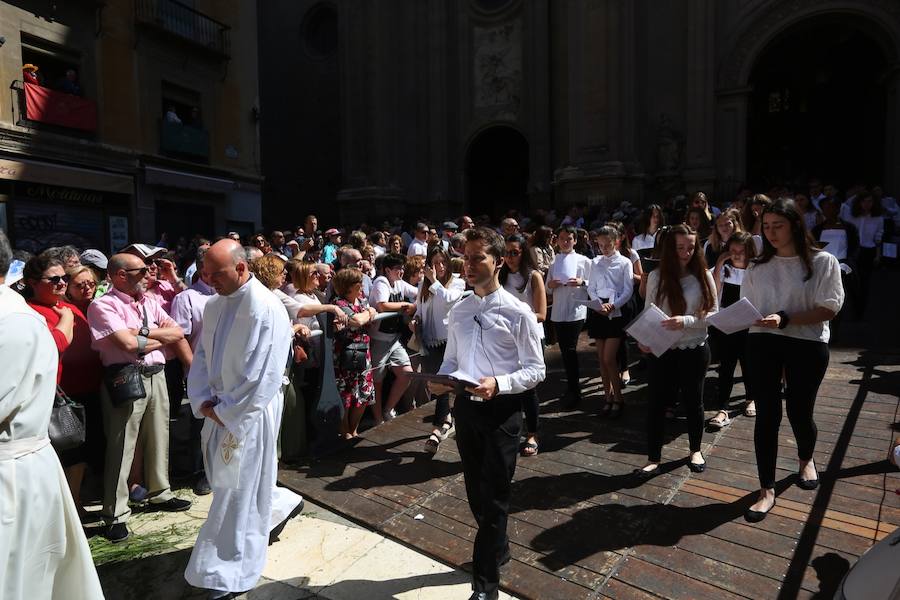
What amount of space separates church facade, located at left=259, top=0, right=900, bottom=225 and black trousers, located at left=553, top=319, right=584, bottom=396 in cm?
1154

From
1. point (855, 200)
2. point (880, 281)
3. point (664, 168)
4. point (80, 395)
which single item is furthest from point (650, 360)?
point (664, 168)

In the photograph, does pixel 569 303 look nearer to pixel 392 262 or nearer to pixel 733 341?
pixel 733 341

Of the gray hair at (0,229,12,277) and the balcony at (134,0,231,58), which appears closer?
the gray hair at (0,229,12,277)

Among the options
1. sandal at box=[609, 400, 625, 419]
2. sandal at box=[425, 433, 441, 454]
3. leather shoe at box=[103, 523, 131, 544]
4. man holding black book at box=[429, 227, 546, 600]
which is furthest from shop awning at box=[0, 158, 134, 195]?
man holding black book at box=[429, 227, 546, 600]

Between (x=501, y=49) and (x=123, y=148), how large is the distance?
12.5 m

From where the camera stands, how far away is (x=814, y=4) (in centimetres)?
1623

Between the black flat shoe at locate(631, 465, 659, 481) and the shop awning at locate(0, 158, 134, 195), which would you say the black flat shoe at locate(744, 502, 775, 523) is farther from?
the shop awning at locate(0, 158, 134, 195)

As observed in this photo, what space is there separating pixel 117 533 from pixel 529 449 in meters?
3.18

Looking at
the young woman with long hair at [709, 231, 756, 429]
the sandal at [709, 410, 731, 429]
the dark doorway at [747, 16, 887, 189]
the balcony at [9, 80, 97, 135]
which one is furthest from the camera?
the dark doorway at [747, 16, 887, 189]

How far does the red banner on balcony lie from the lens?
561 inches

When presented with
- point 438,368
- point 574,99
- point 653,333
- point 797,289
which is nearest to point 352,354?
point 438,368

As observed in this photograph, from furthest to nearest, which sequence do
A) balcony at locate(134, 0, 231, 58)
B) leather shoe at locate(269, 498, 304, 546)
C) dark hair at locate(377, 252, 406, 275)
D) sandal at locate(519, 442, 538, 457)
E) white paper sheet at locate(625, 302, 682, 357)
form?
balcony at locate(134, 0, 231, 58) < dark hair at locate(377, 252, 406, 275) < sandal at locate(519, 442, 538, 457) < white paper sheet at locate(625, 302, 682, 357) < leather shoe at locate(269, 498, 304, 546)

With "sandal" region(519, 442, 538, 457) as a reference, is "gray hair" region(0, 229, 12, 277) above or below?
above

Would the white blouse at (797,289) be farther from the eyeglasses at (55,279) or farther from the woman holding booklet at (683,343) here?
the eyeglasses at (55,279)
